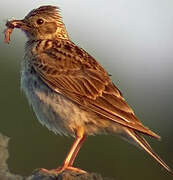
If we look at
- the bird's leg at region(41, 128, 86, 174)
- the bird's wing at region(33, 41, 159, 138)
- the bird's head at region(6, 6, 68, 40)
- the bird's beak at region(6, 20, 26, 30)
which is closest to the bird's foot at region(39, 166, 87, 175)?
the bird's leg at region(41, 128, 86, 174)

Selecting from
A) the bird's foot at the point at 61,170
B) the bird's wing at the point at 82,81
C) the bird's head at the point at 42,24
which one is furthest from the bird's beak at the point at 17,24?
the bird's foot at the point at 61,170

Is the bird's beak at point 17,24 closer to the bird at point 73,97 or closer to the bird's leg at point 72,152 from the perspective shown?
the bird at point 73,97

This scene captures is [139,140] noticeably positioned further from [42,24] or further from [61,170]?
[42,24]

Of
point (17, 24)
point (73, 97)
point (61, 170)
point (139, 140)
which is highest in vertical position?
point (17, 24)

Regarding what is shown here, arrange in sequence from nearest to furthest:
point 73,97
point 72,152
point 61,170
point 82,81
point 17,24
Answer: point 61,170, point 73,97, point 72,152, point 82,81, point 17,24

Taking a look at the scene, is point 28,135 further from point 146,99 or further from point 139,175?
point 146,99

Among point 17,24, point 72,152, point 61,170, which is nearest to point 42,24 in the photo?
point 17,24
